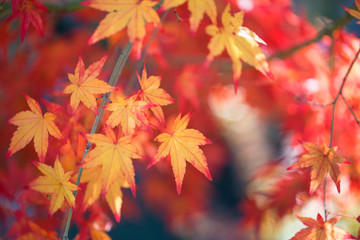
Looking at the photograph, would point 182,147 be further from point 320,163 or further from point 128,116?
point 320,163

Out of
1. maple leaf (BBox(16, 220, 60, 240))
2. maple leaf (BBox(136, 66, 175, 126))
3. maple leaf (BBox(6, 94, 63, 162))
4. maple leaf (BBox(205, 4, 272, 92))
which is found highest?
maple leaf (BBox(205, 4, 272, 92))

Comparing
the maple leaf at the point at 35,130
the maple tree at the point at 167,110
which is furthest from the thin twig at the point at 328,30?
the maple leaf at the point at 35,130

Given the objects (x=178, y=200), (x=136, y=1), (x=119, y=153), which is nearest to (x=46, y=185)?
(x=119, y=153)

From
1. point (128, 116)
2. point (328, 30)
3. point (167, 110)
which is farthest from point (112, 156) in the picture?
point (167, 110)

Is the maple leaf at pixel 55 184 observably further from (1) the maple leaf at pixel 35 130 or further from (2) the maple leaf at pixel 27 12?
(2) the maple leaf at pixel 27 12

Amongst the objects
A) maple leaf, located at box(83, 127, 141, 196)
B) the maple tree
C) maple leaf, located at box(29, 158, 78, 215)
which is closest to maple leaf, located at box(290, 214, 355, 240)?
the maple tree

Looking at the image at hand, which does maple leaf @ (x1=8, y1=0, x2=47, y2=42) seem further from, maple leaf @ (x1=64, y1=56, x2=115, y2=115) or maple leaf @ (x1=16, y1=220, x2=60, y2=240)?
maple leaf @ (x1=16, y1=220, x2=60, y2=240)

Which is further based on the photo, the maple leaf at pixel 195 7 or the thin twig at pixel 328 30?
the thin twig at pixel 328 30
